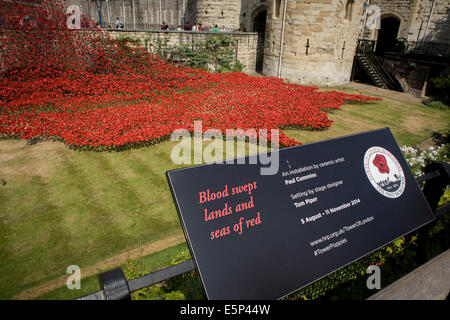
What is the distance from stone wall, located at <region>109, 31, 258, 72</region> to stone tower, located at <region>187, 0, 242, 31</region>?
5.73m

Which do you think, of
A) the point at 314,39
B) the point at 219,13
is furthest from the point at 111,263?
the point at 219,13

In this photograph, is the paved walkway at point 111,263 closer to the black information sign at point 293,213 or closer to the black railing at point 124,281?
the black railing at point 124,281

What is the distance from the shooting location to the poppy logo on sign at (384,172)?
261cm

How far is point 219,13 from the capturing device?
79.3 ft

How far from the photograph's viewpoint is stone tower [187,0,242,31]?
78.3 feet

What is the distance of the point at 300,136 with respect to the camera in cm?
970

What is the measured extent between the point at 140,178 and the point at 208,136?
3038 millimetres

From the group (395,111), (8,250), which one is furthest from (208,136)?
(395,111)

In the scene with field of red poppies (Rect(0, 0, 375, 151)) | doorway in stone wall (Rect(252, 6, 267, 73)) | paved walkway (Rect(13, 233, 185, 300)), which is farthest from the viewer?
doorway in stone wall (Rect(252, 6, 267, 73))

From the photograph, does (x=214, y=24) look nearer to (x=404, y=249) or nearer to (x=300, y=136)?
(x=300, y=136)

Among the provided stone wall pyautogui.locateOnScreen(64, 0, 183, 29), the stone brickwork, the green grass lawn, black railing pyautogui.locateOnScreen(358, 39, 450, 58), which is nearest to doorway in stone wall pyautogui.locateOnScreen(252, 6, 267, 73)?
the stone brickwork

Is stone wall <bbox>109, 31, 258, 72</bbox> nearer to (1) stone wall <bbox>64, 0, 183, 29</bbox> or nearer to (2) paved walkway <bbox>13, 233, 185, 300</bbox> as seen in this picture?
(1) stone wall <bbox>64, 0, 183, 29</bbox>

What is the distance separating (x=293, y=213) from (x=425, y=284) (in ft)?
4.19

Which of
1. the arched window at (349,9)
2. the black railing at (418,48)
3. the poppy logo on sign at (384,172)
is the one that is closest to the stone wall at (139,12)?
the arched window at (349,9)
